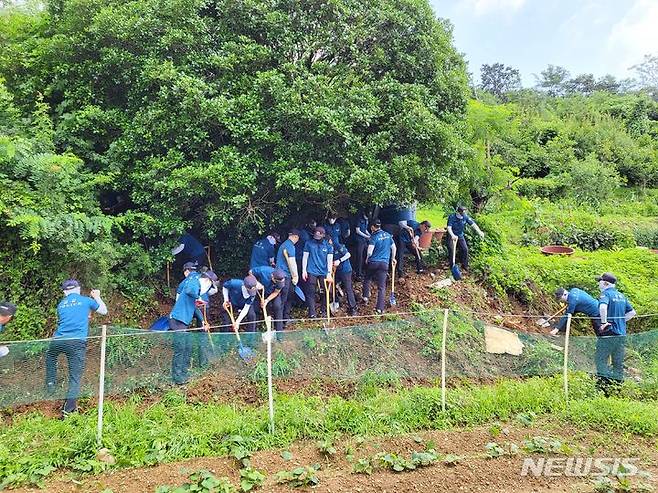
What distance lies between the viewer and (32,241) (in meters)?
7.21

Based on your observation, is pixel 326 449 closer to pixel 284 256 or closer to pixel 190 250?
pixel 284 256

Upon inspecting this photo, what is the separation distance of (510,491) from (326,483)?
6.35ft

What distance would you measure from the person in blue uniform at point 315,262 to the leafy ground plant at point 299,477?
393 centimetres

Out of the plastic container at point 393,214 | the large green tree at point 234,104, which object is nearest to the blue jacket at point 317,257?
the large green tree at point 234,104

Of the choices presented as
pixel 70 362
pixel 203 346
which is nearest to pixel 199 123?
pixel 203 346

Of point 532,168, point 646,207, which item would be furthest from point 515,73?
point 646,207

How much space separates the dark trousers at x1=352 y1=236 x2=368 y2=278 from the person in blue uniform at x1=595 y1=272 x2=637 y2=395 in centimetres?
453

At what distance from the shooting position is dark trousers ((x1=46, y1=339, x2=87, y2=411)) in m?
5.96

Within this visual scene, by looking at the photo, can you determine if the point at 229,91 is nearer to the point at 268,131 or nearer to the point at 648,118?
the point at 268,131

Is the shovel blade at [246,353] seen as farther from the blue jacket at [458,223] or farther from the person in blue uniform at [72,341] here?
the blue jacket at [458,223]

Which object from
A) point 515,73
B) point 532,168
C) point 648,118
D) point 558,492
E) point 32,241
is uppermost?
point 515,73

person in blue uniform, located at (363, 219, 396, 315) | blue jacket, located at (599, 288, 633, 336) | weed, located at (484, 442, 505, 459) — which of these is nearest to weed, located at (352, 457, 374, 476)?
weed, located at (484, 442, 505, 459)

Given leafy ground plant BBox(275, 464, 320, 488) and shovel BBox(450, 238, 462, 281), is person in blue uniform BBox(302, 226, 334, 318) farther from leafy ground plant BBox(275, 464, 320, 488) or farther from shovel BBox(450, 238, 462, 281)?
leafy ground plant BBox(275, 464, 320, 488)

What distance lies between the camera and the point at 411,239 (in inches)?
423
